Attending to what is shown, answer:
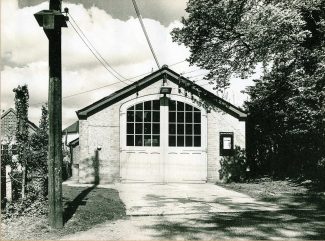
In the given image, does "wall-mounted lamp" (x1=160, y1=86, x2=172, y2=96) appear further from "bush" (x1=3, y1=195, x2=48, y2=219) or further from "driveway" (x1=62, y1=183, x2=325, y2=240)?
"bush" (x1=3, y1=195, x2=48, y2=219)

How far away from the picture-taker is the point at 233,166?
16.6 metres

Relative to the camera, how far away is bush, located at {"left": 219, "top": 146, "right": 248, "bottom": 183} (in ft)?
54.2

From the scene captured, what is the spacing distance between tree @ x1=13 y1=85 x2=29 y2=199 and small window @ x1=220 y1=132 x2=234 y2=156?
8701 mm

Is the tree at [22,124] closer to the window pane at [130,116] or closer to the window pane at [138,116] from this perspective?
the window pane at [130,116]

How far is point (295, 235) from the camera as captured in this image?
23.6ft

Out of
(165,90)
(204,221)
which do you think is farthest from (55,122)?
→ (165,90)

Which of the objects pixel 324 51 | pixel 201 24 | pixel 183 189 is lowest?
pixel 183 189

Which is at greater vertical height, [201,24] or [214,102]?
[201,24]

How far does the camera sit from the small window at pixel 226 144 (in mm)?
16484

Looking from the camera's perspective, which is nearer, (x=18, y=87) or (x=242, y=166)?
(x=18, y=87)

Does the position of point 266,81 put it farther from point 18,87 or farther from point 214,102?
point 18,87

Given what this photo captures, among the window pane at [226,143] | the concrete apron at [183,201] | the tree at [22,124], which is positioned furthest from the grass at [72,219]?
the window pane at [226,143]

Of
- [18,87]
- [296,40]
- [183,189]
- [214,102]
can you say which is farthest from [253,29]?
[18,87]

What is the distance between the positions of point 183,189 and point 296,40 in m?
7.27
